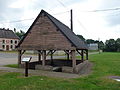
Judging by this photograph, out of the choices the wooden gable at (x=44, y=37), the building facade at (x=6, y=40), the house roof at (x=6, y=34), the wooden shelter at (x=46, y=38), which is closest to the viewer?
the wooden shelter at (x=46, y=38)

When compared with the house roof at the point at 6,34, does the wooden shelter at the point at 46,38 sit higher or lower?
lower

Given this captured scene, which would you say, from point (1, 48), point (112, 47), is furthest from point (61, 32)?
point (112, 47)

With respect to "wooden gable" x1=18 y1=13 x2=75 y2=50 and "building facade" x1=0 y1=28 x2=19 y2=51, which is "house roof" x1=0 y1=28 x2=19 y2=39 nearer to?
"building facade" x1=0 y1=28 x2=19 y2=51

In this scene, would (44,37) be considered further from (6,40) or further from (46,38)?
(6,40)

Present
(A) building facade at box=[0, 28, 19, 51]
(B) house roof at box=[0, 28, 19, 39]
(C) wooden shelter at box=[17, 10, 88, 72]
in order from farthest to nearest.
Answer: (B) house roof at box=[0, 28, 19, 39], (A) building facade at box=[0, 28, 19, 51], (C) wooden shelter at box=[17, 10, 88, 72]

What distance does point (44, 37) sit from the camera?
13.1 metres

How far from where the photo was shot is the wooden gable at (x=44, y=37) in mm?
12336

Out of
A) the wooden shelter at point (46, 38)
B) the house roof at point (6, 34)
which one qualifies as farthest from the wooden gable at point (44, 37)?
the house roof at point (6, 34)

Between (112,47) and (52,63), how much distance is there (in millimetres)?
91862

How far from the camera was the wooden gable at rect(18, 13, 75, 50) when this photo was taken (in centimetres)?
1234

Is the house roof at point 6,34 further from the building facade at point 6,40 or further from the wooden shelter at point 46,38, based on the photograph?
the wooden shelter at point 46,38

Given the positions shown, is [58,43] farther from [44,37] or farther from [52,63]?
[52,63]

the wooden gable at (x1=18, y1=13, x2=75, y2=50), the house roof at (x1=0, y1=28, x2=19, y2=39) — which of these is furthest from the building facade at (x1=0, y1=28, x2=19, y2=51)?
the wooden gable at (x1=18, y1=13, x2=75, y2=50)

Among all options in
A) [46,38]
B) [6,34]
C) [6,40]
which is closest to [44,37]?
[46,38]
